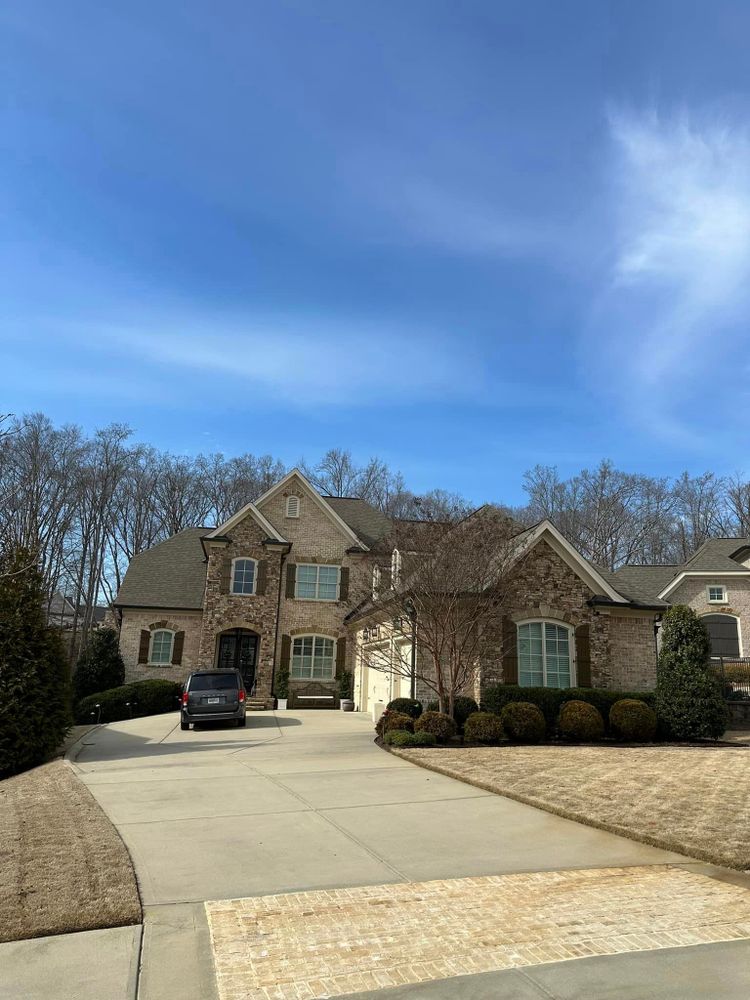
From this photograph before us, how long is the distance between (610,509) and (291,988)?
46.8 m

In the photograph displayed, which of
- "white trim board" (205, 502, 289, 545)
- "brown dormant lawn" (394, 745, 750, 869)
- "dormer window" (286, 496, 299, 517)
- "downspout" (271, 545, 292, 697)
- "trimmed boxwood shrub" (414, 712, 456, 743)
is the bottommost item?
"brown dormant lawn" (394, 745, 750, 869)

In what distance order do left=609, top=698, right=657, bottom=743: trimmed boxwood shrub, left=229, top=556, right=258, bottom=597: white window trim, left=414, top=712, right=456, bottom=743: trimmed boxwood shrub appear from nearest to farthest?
left=414, top=712, right=456, bottom=743: trimmed boxwood shrub, left=609, top=698, right=657, bottom=743: trimmed boxwood shrub, left=229, top=556, right=258, bottom=597: white window trim

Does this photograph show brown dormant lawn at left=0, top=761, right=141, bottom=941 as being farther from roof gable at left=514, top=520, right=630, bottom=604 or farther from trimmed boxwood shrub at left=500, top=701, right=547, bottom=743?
roof gable at left=514, top=520, right=630, bottom=604

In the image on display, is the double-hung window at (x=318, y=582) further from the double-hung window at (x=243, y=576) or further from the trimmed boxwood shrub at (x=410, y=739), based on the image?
the trimmed boxwood shrub at (x=410, y=739)

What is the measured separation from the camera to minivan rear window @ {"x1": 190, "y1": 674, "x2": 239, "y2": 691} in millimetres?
19297

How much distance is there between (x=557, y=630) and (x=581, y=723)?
316cm

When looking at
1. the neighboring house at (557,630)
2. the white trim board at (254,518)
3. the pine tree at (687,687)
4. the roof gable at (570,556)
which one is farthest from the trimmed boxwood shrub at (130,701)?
the pine tree at (687,687)

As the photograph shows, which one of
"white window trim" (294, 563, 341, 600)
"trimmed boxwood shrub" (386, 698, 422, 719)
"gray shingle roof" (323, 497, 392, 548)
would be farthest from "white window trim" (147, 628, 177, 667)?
"trimmed boxwood shrub" (386, 698, 422, 719)

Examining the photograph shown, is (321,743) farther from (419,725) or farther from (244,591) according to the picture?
(244,591)

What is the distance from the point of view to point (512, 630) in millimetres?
18250

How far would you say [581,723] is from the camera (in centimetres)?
1612

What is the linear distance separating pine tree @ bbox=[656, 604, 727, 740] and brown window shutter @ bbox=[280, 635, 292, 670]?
1459 centimetres

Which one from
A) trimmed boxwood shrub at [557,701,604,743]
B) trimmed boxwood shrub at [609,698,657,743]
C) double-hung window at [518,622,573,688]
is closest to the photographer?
trimmed boxwood shrub at [557,701,604,743]

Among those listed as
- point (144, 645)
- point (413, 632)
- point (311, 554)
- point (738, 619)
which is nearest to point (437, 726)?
point (413, 632)
